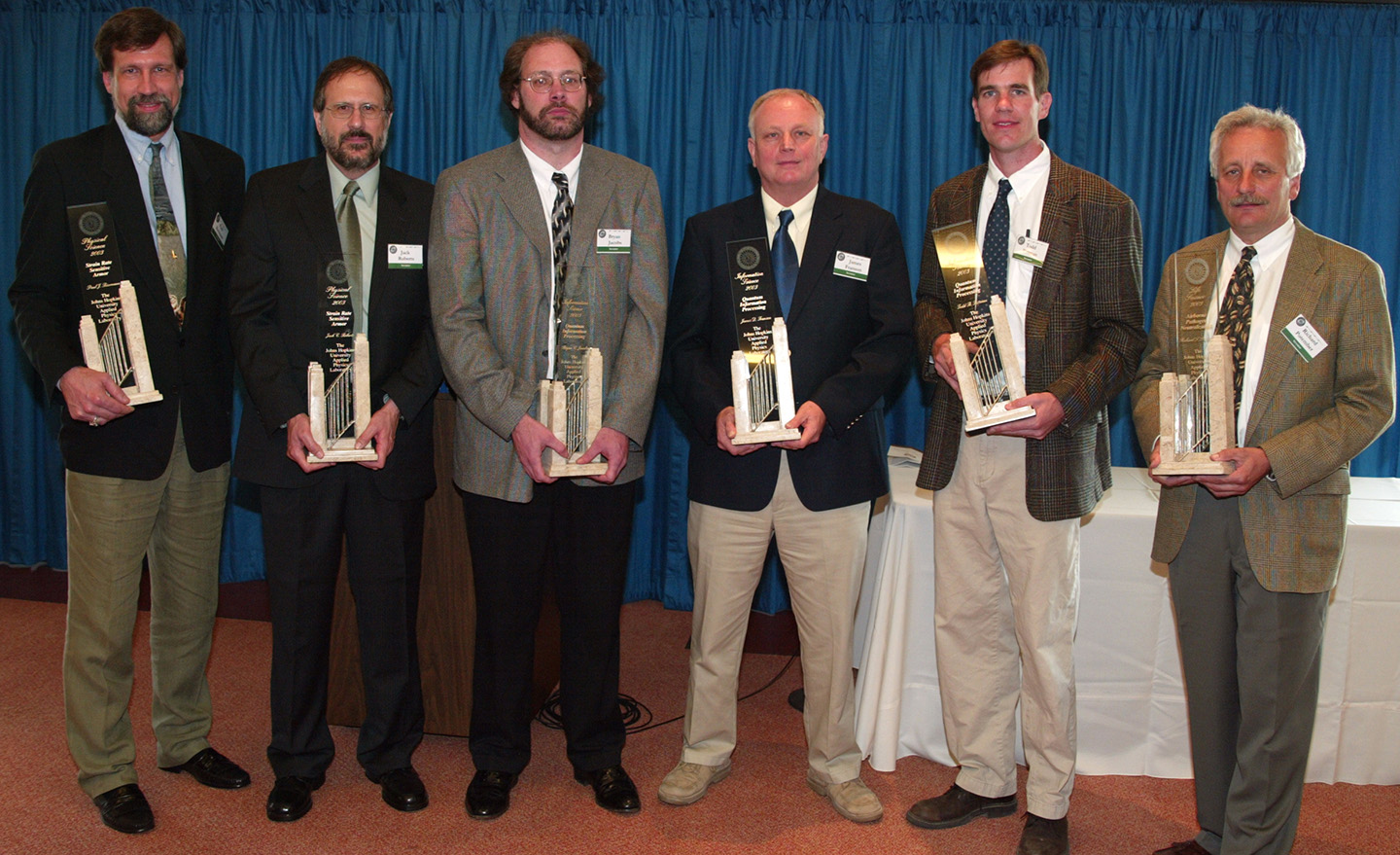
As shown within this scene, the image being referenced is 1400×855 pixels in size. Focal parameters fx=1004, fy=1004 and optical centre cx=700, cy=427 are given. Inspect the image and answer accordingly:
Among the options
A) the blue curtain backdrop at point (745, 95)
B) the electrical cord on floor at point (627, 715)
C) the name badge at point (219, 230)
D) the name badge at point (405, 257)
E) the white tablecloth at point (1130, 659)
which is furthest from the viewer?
the blue curtain backdrop at point (745, 95)

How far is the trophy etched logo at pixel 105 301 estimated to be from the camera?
9.01 feet

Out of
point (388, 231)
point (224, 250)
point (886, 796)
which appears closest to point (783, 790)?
point (886, 796)

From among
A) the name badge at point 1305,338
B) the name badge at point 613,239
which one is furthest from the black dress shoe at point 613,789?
the name badge at point 1305,338

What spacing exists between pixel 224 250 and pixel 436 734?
180 centimetres

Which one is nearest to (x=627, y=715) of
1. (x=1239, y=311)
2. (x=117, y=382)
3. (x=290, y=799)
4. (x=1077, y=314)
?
(x=290, y=799)

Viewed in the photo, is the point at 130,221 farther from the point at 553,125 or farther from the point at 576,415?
the point at 576,415

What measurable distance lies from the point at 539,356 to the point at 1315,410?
2073 millimetres

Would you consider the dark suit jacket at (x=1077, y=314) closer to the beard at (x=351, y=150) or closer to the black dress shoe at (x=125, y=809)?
the beard at (x=351, y=150)

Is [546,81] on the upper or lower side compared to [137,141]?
upper

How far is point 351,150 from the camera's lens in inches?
115

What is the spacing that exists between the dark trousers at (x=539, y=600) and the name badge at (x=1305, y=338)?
1.83 m

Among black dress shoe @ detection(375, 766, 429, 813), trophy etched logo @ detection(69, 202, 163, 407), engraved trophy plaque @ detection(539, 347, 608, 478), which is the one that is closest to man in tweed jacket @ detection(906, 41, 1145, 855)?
engraved trophy plaque @ detection(539, 347, 608, 478)

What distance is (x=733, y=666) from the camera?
10.2 ft

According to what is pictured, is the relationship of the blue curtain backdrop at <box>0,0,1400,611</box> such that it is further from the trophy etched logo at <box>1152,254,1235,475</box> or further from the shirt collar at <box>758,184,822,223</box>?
the trophy etched logo at <box>1152,254,1235,475</box>
